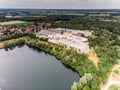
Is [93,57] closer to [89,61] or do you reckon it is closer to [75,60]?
[89,61]

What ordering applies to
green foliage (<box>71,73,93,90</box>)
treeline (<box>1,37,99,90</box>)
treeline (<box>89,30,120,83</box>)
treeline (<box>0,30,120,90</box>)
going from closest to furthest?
green foliage (<box>71,73,93,90</box>)
treeline (<box>0,30,120,90</box>)
treeline (<box>1,37,99,90</box>)
treeline (<box>89,30,120,83</box>)

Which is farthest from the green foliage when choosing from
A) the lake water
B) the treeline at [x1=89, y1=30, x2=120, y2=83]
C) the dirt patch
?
the dirt patch

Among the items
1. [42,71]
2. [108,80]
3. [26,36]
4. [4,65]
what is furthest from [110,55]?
[26,36]

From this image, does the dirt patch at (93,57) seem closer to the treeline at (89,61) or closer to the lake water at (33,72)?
the treeline at (89,61)

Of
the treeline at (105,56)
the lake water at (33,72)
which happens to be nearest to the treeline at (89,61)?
the treeline at (105,56)

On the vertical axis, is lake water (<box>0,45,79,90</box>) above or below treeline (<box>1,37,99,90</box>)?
below

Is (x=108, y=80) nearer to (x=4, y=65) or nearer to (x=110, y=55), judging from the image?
(x=110, y=55)

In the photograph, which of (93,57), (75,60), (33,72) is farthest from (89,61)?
(33,72)

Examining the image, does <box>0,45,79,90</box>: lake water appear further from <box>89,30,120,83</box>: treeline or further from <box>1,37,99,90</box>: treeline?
<box>89,30,120,83</box>: treeline
